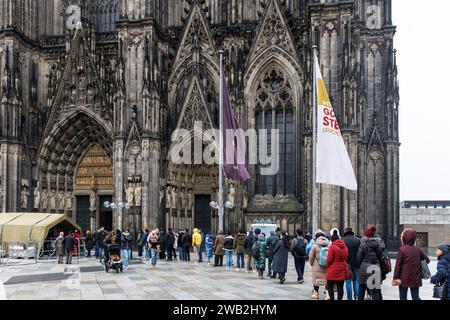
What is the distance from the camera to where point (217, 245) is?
23609 mm

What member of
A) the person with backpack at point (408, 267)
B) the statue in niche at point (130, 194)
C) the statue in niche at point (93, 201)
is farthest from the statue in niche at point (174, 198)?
the person with backpack at point (408, 267)

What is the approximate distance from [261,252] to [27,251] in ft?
42.1

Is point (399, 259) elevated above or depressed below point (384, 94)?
below

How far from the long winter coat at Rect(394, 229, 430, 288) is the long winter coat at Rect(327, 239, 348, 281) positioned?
7.41ft

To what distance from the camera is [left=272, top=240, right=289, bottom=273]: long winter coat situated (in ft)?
59.0

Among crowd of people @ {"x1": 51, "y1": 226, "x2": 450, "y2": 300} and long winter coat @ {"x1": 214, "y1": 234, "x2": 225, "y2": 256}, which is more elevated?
crowd of people @ {"x1": 51, "y1": 226, "x2": 450, "y2": 300}

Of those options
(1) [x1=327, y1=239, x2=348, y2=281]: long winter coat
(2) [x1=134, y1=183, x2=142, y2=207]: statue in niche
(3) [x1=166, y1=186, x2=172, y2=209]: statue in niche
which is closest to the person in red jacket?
(1) [x1=327, y1=239, x2=348, y2=281]: long winter coat

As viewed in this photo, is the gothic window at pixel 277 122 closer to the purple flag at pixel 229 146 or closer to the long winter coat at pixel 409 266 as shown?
the purple flag at pixel 229 146

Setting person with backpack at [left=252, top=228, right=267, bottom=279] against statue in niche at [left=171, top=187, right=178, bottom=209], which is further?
statue in niche at [left=171, top=187, right=178, bottom=209]

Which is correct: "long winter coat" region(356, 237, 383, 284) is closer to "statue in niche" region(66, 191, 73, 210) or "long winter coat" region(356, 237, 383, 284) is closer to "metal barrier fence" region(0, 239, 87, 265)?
"metal barrier fence" region(0, 239, 87, 265)

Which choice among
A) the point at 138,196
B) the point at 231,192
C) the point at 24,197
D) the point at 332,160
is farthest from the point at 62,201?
the point at 332,160

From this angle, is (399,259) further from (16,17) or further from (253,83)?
(16,17)

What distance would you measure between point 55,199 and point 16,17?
11.2m

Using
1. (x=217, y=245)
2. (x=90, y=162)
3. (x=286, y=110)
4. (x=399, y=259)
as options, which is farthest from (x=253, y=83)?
(x=399, y=259)
